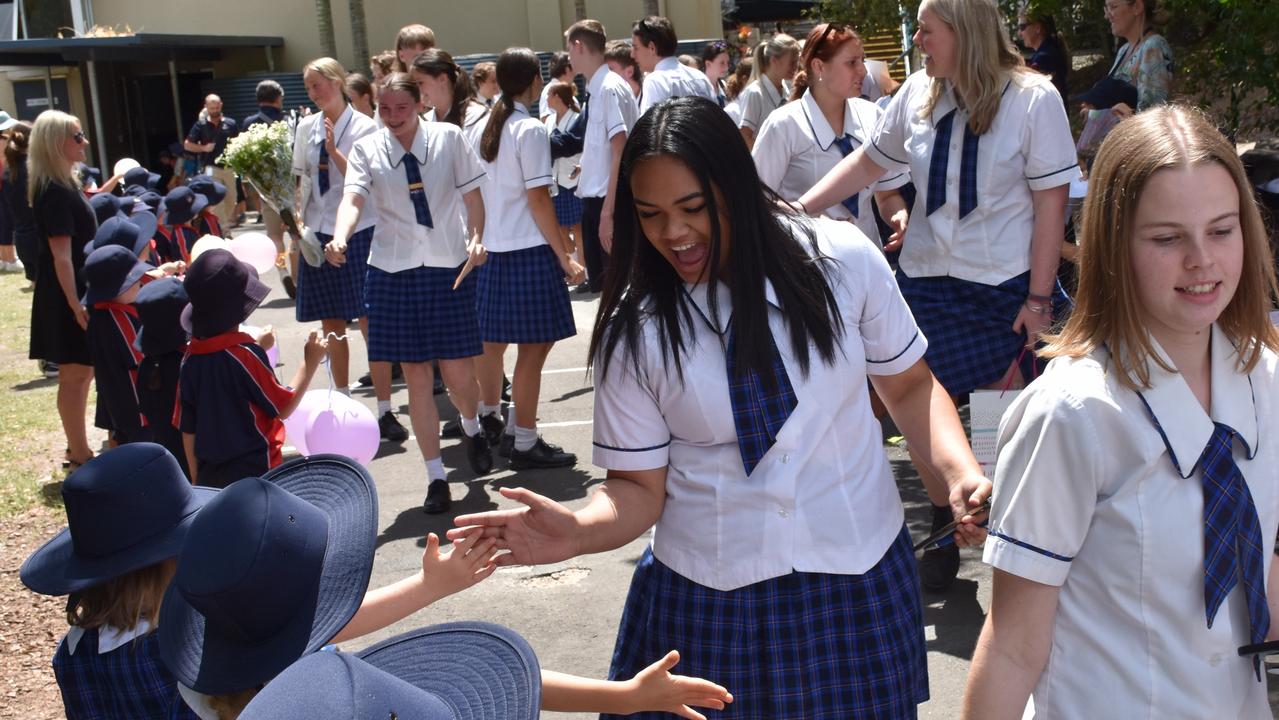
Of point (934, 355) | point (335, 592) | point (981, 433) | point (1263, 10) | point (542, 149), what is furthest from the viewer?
point (542, 149)

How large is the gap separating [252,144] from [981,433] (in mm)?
6101

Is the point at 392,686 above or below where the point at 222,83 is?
below

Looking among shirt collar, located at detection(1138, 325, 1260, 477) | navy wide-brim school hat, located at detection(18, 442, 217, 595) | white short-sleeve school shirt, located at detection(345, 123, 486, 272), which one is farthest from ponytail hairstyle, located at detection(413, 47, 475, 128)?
shirt collar, located at detection(1138, 325, 1260, 477)

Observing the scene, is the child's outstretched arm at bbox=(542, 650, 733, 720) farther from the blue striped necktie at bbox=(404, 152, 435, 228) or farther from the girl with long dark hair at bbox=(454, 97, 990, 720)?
the blue striped necktie at bbox=(404, 152, 435, 228)

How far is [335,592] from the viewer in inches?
95.8

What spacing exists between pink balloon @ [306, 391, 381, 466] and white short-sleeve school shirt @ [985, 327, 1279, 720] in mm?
4103

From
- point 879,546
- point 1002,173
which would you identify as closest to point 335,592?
point 879,546

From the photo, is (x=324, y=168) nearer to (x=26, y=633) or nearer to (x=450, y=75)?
(x=450, y=75)

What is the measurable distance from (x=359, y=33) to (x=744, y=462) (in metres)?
32.8

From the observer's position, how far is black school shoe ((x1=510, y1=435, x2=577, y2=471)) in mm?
7258

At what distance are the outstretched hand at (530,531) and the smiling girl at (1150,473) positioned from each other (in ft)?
2.87

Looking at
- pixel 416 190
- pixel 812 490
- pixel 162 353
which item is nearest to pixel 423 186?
pixel 416 190

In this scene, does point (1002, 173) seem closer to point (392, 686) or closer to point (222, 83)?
point (392, 686)

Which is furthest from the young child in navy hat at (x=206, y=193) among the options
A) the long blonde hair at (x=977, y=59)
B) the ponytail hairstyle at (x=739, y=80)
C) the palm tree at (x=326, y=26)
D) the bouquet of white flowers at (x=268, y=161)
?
the palm tree at (x=326, y=26)
